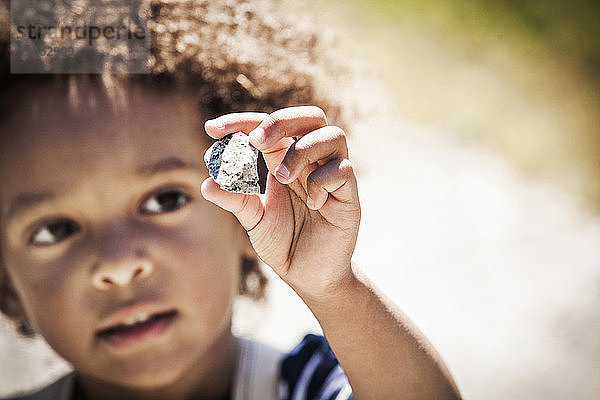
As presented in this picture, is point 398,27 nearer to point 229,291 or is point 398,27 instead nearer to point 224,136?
point 229,291

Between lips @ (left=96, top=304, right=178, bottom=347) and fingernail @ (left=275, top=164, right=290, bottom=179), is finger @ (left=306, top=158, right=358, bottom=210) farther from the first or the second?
lips @ (left=96, top=304, right=178, bottom=347)

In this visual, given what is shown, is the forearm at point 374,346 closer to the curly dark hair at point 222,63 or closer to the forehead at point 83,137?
the forehead at point 83,137

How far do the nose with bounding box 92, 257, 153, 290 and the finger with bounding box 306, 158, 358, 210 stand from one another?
1.45 ft

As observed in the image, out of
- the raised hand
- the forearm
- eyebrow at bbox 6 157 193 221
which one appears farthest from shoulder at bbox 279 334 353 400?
eyebrow at bbox 6 157 193 221

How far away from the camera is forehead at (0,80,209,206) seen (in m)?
1.40

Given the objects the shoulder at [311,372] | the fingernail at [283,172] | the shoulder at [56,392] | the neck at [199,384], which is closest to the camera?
the fingernail at [283,172]

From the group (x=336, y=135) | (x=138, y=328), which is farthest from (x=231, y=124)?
(x=138, y=328)

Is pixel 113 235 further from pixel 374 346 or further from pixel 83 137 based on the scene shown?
pixel 374 346

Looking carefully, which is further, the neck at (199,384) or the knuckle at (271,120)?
the neck at (199,384)

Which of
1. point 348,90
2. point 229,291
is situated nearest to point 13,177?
point 229,291

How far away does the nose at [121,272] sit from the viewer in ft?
4.39

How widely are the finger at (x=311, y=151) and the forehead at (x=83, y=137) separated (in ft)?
1.53

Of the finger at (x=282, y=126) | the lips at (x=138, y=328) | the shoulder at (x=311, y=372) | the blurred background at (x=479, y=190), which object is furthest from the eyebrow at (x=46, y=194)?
the blurred background at (x=479, y=190)

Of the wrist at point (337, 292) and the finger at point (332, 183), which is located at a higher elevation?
the finger at point (332, 183)
